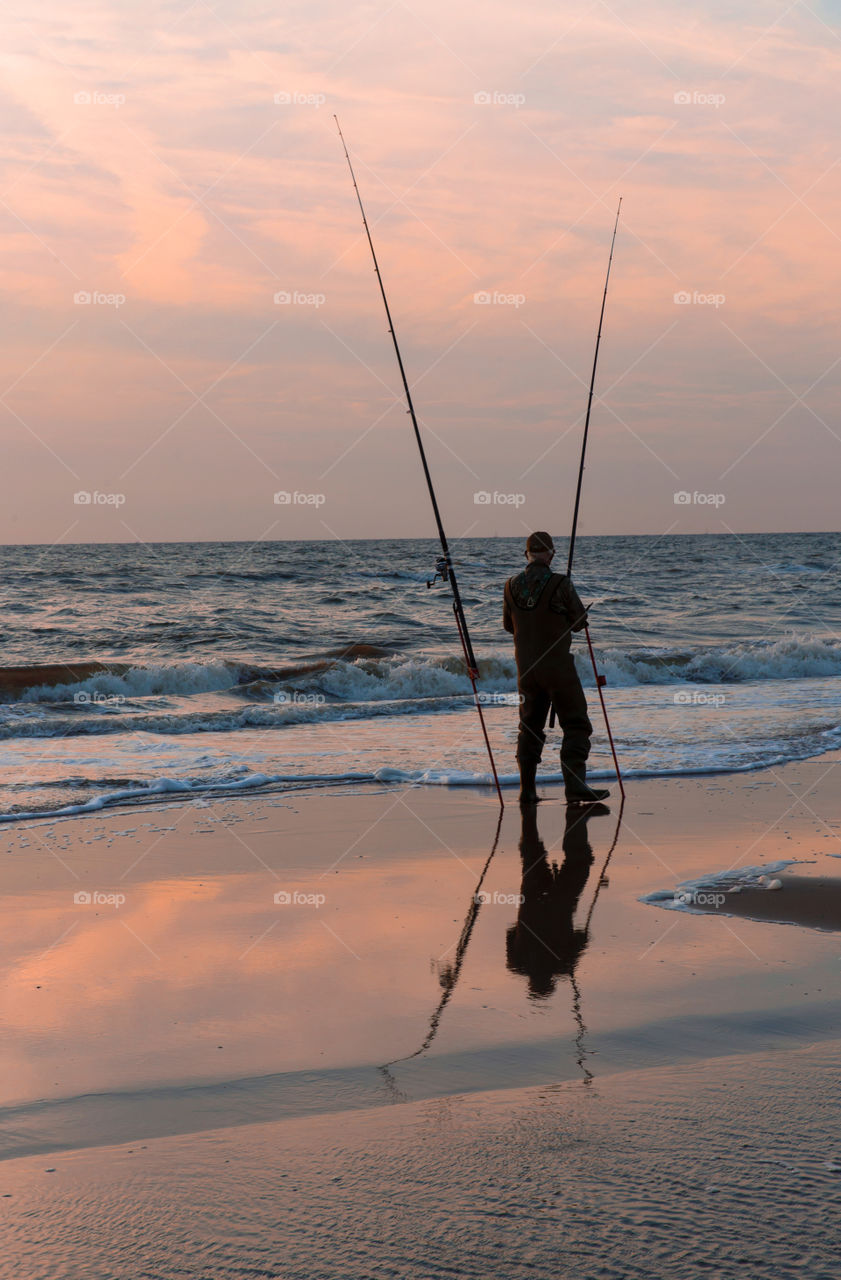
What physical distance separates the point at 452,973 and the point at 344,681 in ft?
40.9

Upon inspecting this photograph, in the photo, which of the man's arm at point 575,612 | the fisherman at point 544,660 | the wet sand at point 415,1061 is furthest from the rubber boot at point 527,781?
the wet sand at point 415,1061

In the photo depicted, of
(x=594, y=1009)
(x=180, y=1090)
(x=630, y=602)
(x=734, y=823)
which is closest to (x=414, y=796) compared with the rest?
(x=734, y=823)

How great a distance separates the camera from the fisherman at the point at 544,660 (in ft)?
22.7

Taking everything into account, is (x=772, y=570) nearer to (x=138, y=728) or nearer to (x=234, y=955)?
(x=138, y=728)

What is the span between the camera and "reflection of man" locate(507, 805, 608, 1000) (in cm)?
392

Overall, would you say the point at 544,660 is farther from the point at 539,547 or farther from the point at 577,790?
the point at 577,790

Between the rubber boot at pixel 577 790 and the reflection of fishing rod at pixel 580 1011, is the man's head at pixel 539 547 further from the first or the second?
the reflection of fishing rod at pixel 580 1011

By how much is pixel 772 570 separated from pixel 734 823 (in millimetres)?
38710

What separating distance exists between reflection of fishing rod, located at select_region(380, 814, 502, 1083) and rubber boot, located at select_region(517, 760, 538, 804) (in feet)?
5.57

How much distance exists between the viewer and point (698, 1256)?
202cm

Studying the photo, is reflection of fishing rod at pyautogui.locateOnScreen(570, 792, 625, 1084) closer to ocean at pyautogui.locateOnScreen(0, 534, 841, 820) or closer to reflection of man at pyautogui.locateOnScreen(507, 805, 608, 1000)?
reflection of man at pyautogui.locateOnScreen(507, 805, 608, 1000)

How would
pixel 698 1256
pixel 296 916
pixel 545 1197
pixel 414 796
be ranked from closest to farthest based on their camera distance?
pixel 698 1256, pixel 545 1197, pixel 296 916, pixel 414 796

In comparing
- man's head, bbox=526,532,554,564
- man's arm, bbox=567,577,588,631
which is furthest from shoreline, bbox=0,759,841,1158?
man's head, bbox=526,532,554,564

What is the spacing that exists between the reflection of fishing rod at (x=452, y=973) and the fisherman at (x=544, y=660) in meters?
1.75
